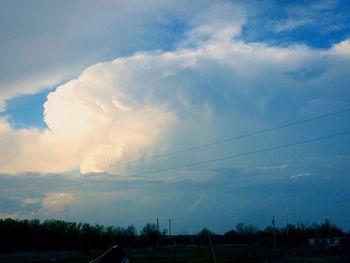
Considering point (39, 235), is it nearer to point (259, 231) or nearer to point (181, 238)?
point (181, 238)

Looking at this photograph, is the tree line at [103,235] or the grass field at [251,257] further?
the tree line at [103,235]

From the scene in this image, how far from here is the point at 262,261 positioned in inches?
1500

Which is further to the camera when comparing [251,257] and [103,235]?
[103,235]

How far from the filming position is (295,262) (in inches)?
1473

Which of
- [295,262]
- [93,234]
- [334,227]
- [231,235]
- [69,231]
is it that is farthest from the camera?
[334,227]

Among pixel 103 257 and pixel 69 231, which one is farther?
pixel 69 231

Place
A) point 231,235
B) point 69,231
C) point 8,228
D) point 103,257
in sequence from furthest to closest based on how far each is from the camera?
point 231,235 < point 69,231 < point 8,228 < point 103,257

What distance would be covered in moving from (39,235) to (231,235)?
4326cm

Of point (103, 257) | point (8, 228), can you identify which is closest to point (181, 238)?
point (8, 228)

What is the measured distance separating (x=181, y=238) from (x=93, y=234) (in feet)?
88.2

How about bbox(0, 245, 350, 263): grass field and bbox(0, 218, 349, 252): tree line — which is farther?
bbox(0, 218, 349, 252): tree line

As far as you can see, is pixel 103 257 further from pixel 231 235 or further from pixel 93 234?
pixel 231 235

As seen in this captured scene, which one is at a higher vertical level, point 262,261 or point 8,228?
point 8,228

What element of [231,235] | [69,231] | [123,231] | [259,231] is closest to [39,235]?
[69,231]
